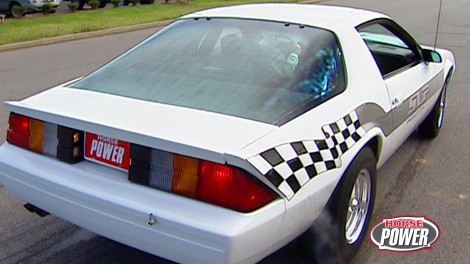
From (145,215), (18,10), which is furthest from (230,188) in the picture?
(18,10)

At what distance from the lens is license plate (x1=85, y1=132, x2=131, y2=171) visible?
7.64 ft

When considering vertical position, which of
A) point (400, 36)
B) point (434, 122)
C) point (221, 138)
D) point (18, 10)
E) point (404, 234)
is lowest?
point (404, 234)

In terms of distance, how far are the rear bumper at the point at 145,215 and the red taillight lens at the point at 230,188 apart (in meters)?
0.04

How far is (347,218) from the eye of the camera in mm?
2799

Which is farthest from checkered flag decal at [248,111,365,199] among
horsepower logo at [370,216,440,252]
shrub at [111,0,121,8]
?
shrub at [111,0,121,8]

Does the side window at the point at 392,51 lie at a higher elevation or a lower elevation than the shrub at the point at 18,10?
higher

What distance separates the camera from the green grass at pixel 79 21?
11453mm

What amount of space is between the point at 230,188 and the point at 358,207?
1.20 metres

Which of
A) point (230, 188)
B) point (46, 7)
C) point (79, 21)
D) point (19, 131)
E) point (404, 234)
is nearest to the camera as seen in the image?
point (230, 188)

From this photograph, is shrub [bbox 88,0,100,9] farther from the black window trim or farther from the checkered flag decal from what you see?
the checkered flag decal

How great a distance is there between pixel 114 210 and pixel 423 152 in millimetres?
3440

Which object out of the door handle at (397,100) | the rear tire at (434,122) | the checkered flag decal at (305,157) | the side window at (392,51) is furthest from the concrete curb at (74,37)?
the checkered flag decal at (305,157)

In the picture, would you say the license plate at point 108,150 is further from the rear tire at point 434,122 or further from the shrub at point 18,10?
the shrub at point 18,10

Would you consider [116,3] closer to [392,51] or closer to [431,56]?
[392,51]
